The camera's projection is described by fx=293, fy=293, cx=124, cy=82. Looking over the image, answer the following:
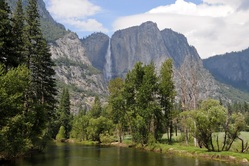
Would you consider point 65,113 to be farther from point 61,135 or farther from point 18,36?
point 18,36

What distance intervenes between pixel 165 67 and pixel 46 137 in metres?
31.3

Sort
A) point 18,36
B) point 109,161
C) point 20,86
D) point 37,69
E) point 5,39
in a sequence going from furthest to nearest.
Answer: point 37,69 < point 18,36 < point 109,161 < point 5,39 < point 20,86

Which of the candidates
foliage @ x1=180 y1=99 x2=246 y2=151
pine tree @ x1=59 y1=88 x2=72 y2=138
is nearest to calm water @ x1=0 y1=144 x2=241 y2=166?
foliage @ x1=180 y1=99 x2=246 y2=151

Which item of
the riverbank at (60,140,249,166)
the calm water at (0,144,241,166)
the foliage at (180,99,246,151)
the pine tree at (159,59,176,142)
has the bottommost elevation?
the calm water at (0,144,241,166)

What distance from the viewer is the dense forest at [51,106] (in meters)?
32.8

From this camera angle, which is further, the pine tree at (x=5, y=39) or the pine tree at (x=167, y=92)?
the pine tree at (x=167, y=92)

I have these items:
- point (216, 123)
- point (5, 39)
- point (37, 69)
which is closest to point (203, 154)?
point (216, 123)

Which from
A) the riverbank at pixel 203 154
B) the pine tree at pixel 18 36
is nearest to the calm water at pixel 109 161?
the riverbank at pixel 203 154

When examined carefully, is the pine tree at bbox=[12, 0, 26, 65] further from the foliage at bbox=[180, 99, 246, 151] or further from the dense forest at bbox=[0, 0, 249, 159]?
the foliage at bbox=[180, 99, 246, 151]

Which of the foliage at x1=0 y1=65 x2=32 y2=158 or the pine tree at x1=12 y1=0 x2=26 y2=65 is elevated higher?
the pine tree at x1=12 y1=0 x2=26 y2=65

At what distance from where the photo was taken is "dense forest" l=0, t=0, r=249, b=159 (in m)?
32.8

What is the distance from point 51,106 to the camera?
61.2 m

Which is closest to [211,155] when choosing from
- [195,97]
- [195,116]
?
[195,116]

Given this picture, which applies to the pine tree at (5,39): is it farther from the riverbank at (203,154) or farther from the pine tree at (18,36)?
the riverbank at (203,154)
